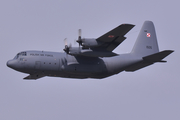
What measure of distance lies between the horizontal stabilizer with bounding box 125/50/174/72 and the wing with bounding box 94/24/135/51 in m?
3.05

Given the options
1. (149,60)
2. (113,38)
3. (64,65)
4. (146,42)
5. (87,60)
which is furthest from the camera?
(146,42)

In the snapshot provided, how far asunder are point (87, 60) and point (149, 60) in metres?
4.82

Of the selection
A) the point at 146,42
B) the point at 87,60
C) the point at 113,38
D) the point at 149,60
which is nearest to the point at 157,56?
the point at 149,60

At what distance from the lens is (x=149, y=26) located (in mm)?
27484

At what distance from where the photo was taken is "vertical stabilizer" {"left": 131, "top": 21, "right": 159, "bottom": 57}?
86.6 feet

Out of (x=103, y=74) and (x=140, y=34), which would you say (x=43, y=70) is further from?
(x=140, y=34)

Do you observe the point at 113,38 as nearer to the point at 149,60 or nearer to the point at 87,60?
the point at 87,60

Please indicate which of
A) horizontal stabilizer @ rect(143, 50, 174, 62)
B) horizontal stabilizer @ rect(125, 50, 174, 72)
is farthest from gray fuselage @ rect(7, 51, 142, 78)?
horizontal stabilizer @ rect(143, 50, 174, 62)

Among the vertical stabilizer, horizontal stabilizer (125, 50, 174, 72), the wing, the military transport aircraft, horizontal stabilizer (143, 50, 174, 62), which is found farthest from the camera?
the vertical stabilizer

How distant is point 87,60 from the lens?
79.6 ft

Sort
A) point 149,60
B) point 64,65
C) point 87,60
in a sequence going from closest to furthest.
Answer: point 64,65, point 87,60, point 149,60

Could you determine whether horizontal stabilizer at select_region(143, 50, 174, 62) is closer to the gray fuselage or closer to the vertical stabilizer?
the vertical stabilizer

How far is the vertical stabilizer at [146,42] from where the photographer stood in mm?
26406

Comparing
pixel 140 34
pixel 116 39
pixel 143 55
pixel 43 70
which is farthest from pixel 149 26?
pixel 43 70
